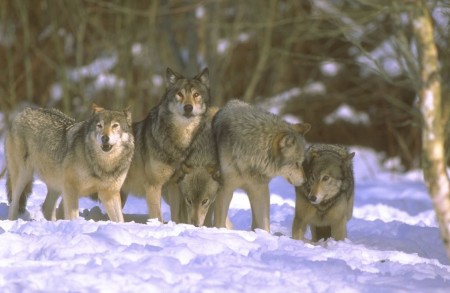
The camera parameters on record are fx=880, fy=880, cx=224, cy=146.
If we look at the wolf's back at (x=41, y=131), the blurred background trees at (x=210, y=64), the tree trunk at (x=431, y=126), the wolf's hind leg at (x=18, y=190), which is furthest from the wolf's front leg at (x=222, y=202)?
the blurred background trees at (x=210, y=64)

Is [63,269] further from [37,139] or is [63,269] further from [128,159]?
[37,139]

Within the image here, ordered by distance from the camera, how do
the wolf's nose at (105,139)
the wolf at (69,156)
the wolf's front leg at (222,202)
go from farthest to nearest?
the wolf's front leg at (222,202)
the wolf at (69,156)
the wolf's nose at (105,139)

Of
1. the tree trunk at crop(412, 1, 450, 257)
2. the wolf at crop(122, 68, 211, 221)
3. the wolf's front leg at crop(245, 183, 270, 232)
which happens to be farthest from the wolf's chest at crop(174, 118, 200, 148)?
the tree trunk at crop(412, 1, 450, 257)

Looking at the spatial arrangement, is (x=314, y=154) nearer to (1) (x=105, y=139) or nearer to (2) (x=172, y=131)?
(2) (x=172, y=131)

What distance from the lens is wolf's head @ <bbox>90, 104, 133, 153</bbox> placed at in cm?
784

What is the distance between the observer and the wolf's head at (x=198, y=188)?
8398 millimetres

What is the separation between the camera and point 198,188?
839 cm

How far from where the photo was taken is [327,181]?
835 cm

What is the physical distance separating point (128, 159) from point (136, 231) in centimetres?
144

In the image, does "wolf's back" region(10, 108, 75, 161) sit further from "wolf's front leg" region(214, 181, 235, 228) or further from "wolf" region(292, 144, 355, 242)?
"wolf" region(292, 144, 355, 242)

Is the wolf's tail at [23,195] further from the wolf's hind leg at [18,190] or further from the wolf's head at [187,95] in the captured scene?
the wolf's head at [187,95]

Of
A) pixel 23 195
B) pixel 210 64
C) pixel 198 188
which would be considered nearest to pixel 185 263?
pixel 198 188

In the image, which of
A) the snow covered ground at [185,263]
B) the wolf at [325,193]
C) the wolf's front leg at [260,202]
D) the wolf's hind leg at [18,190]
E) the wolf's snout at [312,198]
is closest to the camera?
the snow covered ground at [185,263]

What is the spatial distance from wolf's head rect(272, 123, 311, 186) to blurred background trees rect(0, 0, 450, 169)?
29.8 feet
